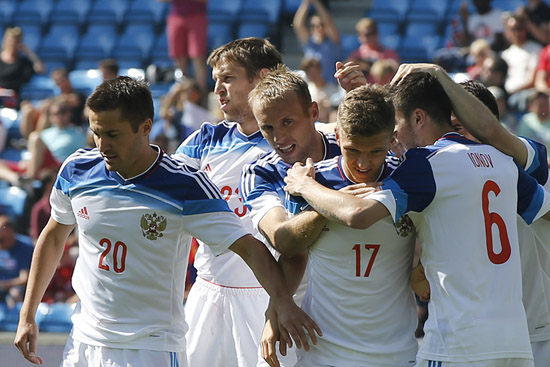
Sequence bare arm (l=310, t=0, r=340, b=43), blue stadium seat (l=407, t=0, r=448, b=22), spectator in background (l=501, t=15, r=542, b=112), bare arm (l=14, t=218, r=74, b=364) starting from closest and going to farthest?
bare arm (l=14, t=218, r=74, b=364)
spectator in background (l=501, t=15, r=542, b=112)
bare arm (l=310, t=0, r=340, b=43)
blue stadium seat (l=407, t=0, r=448, b=22)

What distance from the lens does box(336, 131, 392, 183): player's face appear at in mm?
3604

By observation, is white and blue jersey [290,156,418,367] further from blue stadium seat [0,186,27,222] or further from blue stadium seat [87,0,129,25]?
blue stadium seat [87,0,129,25]

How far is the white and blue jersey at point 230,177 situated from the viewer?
4.98m

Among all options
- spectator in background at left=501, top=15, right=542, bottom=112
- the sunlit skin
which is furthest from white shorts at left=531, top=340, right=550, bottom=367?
spectator in background at left=501, top=15, right=542, bottom=112

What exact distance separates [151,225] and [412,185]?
46.3 inches

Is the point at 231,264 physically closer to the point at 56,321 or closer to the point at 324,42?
the point at 56,321

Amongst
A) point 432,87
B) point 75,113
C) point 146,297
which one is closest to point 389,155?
point 432,87

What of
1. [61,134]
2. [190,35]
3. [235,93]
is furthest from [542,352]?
[190,35]

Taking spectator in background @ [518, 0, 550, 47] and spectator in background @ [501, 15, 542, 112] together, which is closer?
spectator in background @ [501, 15, 542, 112]

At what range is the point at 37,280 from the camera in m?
4.27

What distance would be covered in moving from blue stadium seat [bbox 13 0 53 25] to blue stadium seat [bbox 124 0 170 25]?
54.9 inches

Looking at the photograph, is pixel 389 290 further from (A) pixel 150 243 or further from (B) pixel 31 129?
(B) pixel 31 129

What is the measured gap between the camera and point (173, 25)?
1275cm

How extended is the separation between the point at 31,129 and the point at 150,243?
8.64 m
